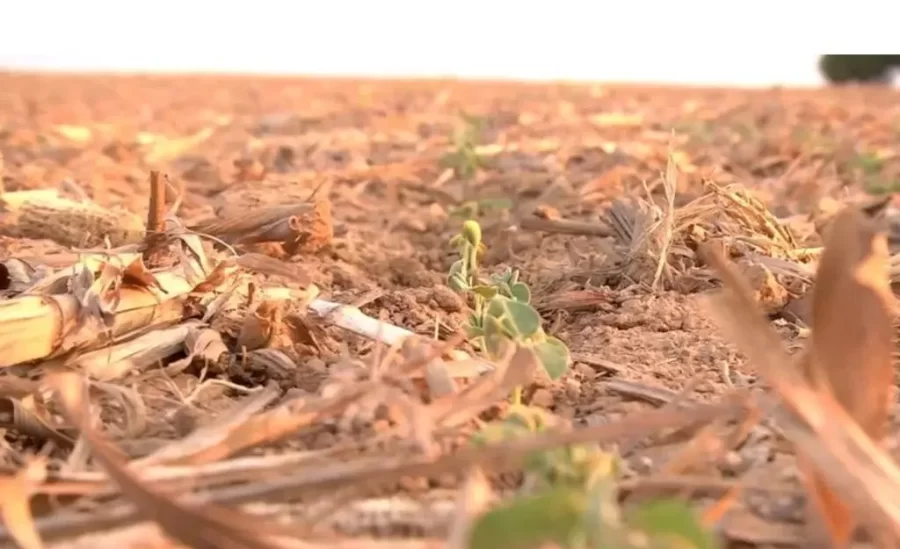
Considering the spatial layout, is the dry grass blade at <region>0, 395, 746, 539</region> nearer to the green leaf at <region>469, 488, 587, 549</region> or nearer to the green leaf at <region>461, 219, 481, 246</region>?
the green leaf at <region>469, 488, 587, 549</region>

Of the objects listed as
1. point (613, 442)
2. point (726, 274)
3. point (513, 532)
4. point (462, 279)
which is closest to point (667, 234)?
point (462, 279)

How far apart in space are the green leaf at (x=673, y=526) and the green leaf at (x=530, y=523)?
35mm

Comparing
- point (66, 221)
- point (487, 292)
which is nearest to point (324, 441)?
point (487, 292)

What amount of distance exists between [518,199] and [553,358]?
161 centimetres

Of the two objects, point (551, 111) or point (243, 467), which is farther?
point (551, 111)

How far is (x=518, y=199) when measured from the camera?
8.39 feet

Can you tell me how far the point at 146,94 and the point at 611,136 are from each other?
14.7ft

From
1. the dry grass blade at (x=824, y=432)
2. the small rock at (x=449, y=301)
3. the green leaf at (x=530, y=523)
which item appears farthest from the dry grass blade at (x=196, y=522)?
the small rock at (x=449, y=301)

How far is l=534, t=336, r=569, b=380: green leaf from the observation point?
3.18 ft

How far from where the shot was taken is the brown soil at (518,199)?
1.04m

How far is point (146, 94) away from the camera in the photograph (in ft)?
23.8

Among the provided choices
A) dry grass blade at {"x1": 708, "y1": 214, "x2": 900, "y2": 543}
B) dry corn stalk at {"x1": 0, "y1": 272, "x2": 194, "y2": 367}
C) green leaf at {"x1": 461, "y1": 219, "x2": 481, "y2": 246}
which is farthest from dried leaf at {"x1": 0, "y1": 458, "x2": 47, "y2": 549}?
green leaf at {"x1": 461, "y1": 219, "x2": 481, "y2": 246}

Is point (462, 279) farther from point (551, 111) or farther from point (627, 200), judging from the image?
point (551, 111)

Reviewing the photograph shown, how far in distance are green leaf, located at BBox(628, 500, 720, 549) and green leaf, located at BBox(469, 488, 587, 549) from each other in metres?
0.03
